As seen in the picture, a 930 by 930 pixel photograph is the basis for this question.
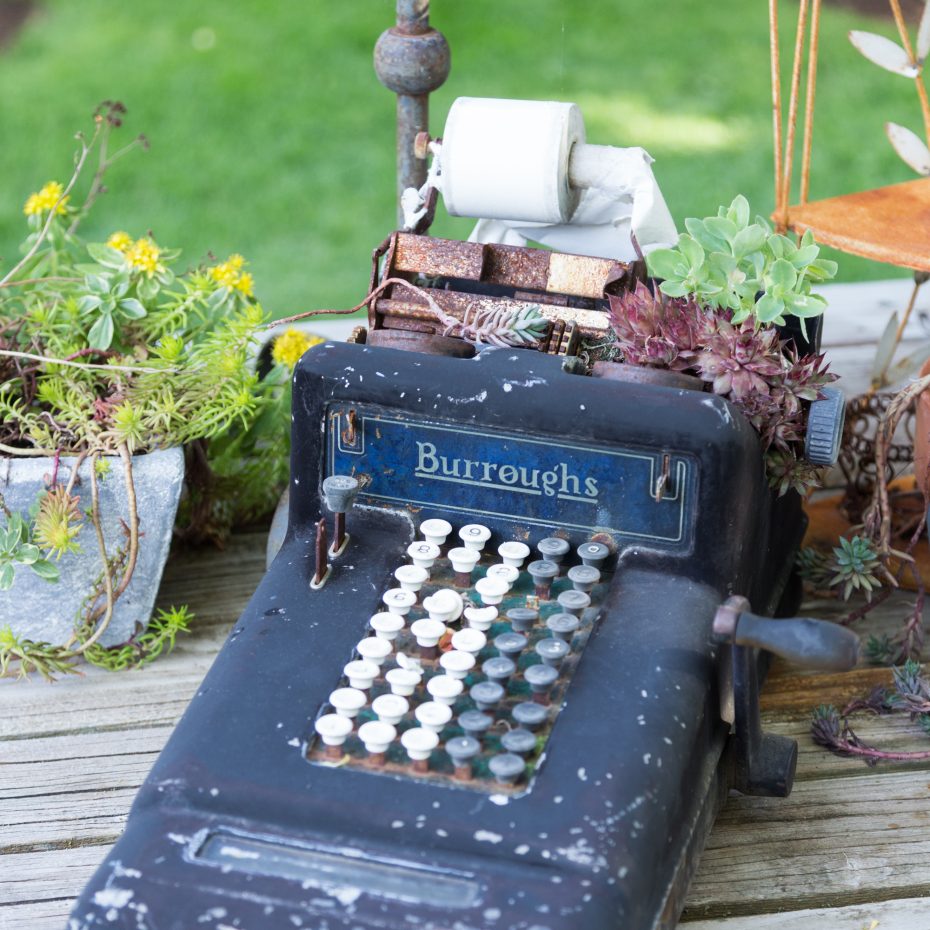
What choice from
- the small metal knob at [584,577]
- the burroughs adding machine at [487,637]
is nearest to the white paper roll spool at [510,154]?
the burroughs adding machine at [487,637]

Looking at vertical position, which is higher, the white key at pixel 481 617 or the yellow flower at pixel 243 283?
the yellow flower at pixel 243 283

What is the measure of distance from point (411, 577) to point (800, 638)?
20.7 inches

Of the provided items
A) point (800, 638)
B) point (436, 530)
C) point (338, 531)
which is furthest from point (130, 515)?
→ point (800, 638)

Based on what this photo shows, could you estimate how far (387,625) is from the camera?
1841mm

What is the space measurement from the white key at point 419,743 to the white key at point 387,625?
20cm

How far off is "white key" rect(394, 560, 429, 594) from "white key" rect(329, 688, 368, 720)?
0.22m

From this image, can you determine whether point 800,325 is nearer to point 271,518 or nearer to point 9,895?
point 271,518

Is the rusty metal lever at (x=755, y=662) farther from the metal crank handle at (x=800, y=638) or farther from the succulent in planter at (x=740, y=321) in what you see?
the succulent in planter at (x=740, y=321)

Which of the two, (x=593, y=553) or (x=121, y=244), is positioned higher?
(x=121, y=244)

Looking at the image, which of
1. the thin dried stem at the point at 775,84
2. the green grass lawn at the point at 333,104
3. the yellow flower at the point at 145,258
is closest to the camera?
the thin dried stem at the point at 775,84

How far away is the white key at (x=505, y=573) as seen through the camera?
1907mm

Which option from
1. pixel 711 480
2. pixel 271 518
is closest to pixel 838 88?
pixel 271 518

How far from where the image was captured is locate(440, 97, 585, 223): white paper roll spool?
2201mm

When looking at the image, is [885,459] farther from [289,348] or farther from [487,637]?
[289,348]
